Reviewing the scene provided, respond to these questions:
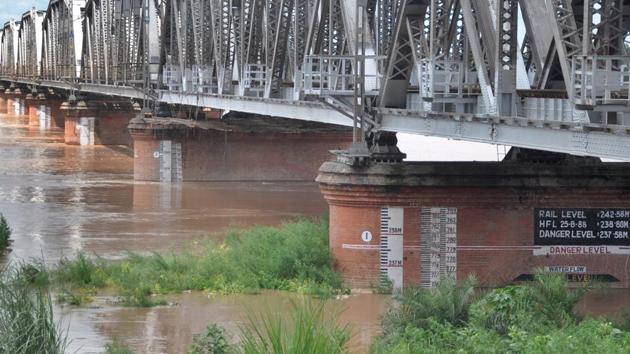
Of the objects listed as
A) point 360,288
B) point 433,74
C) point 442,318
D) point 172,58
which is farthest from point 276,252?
point 172,58

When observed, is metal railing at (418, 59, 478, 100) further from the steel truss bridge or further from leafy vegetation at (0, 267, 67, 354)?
leafy vegetation at (0, 267, 67, 354)

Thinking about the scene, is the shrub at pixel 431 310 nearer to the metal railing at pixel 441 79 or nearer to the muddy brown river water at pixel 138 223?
→ the muddy brown river water at pixel 138 223

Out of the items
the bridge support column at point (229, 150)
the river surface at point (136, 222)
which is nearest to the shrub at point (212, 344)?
the river surface at point (136, 222)

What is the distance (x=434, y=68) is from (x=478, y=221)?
157 inches

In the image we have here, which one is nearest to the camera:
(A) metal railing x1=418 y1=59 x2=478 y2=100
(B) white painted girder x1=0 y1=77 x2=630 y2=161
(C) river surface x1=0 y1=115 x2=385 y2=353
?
(B) white painted girder x1=0 y1=77 x2=630 y2=161

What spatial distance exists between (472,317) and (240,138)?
122 ft

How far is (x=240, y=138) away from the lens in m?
54.2

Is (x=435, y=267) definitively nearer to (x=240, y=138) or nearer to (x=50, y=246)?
(x=50, y=246)

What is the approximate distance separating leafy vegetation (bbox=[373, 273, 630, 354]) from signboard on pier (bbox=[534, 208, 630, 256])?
5.98 meters

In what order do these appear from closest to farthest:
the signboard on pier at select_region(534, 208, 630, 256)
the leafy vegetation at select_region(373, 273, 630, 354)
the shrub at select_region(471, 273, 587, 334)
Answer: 1. the leafy vegetation at select_region(373, 273, 630, 354)
2. the shrub at select_region(471, 273, 587, 334)
3. the signboard on pier at select_region(534, 208, 630, 256)

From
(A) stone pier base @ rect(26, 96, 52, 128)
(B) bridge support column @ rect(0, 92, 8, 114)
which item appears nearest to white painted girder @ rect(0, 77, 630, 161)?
(A) stone pier base @ rect(26, 96, 52, 128)

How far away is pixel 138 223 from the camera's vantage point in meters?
39.7

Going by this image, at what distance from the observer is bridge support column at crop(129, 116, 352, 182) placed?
53.9 meters

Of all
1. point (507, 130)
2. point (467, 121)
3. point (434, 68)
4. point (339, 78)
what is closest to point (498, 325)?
point (507, 130)
